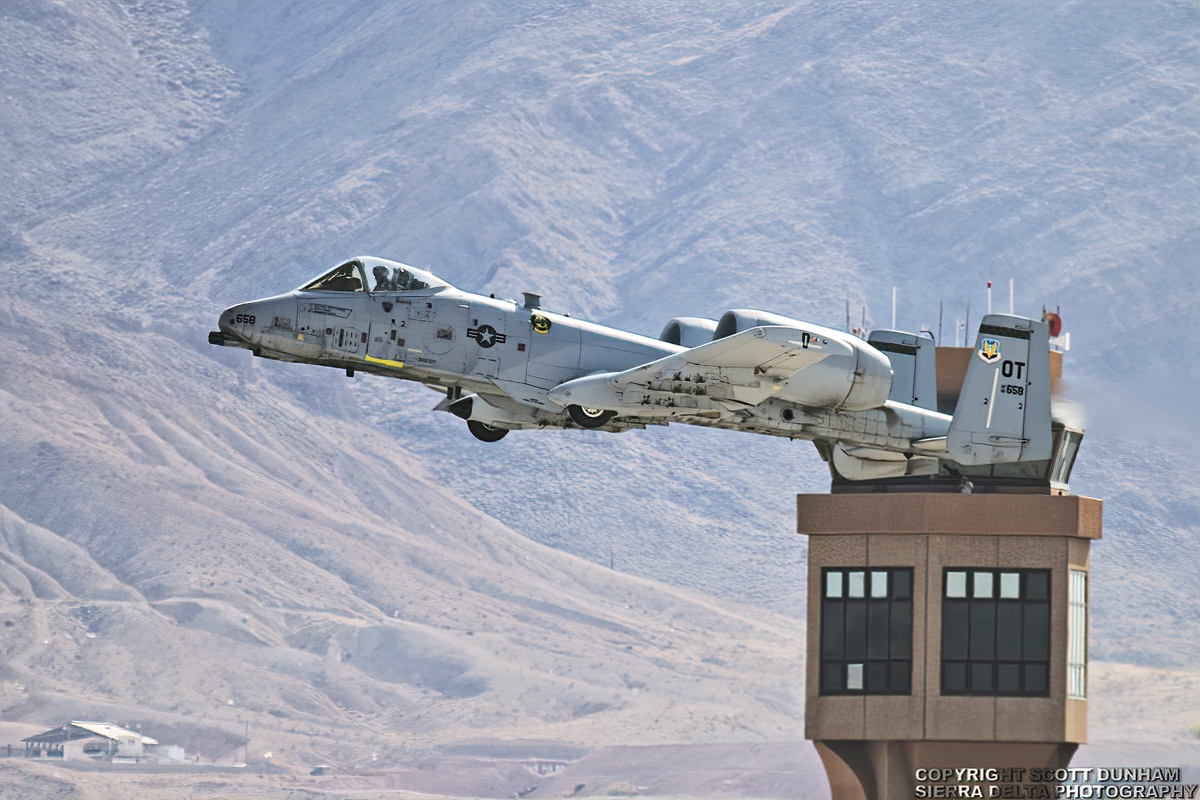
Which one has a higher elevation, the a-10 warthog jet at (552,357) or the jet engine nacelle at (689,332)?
the jet engine nacelle at (689,332)

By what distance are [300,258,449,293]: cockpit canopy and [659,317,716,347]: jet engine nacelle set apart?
22.2 ft

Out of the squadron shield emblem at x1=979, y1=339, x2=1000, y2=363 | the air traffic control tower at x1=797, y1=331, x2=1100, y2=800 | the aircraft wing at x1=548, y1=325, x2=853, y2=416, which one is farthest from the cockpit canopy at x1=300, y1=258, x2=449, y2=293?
the air traffic control tower at x1=797, y1=331, x2=1100, y2=800

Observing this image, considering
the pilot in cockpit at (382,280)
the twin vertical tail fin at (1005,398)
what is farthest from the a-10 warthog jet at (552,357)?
the twin vertical tail fin at (1005,398)

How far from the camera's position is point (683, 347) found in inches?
1901

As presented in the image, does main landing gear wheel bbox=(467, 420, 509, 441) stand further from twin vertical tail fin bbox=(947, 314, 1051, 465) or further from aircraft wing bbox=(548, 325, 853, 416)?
twin vertical tail fin bbox=(947, 314, 1051, 465)

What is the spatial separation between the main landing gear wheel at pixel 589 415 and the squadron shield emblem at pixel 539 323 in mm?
2222

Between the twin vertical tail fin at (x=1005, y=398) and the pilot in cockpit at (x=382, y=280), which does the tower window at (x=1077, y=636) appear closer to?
the twin vertical tail fin at (x=1005, y=398)

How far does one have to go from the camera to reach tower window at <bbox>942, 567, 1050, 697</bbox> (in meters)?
58.9

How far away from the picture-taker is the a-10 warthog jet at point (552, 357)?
44031 mm

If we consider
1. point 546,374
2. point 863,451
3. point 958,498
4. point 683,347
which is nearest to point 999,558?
point 958,498

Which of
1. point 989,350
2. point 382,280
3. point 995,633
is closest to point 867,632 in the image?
point 995,633

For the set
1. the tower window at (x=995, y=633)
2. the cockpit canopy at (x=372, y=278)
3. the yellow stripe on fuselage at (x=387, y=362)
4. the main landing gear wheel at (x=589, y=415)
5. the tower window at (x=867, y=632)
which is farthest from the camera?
the tower window at (x=867, y=632)

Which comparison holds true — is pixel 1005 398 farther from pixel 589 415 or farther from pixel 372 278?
pixel 372 278

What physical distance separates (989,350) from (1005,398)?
5.01ft
